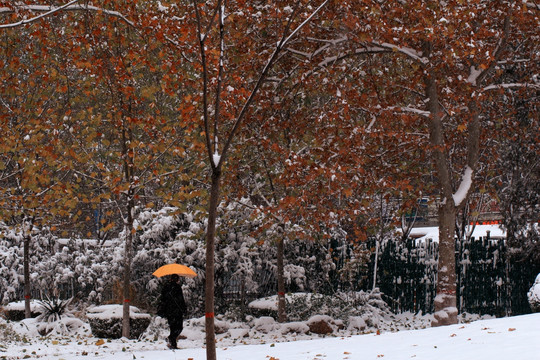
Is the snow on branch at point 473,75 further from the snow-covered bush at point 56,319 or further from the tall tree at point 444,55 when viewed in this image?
the snow-covered bush at point 56,319

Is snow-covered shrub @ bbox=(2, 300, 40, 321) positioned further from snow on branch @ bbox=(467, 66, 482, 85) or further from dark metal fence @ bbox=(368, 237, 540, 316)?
snow on branch @ bbox=(467, 66, 482, 85)

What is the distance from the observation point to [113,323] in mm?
13625

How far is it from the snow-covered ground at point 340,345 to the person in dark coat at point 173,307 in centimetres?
94

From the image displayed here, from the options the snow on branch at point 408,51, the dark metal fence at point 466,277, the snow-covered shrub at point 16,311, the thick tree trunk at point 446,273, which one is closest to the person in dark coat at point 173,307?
the thick tree trunk at point 446,273

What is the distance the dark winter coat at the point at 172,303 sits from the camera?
11.4 m

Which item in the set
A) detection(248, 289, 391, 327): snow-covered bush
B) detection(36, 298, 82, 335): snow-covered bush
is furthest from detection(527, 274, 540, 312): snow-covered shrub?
detection(36, 298, 82, 335): snow-covered bush

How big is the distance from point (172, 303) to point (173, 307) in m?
0.09

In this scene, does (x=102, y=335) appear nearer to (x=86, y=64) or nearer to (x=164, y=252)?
(x=164, y=252)

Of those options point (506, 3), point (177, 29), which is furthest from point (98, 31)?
point (506, 3)

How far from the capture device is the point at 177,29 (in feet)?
28.8

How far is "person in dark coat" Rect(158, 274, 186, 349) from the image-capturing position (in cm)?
1145

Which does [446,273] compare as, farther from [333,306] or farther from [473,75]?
[333,306]

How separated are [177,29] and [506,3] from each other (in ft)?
21.6

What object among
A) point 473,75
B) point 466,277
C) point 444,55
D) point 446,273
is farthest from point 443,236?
point 466,277
